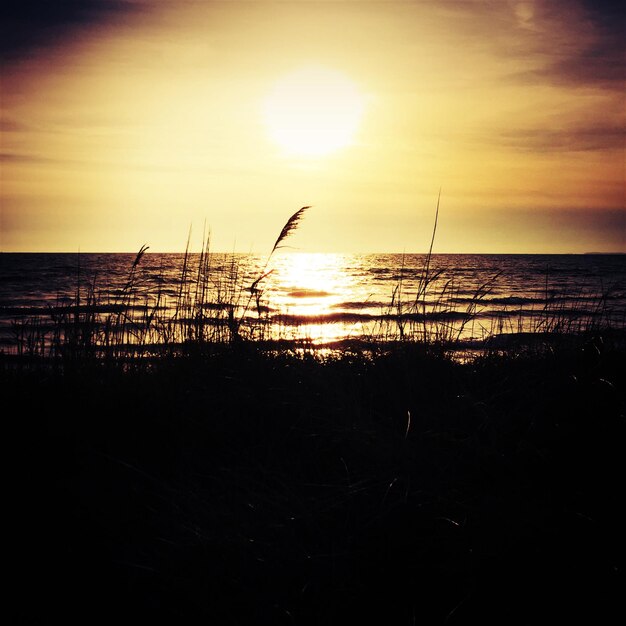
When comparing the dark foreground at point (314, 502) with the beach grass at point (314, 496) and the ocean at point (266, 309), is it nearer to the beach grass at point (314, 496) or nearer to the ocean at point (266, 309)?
the beach grass at point (314, 496)

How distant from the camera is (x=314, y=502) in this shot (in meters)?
2.92

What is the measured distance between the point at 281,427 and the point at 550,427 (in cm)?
182

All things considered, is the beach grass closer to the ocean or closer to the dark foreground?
the dark foreground

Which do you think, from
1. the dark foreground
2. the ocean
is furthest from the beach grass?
the ocean

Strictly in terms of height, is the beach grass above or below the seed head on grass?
below

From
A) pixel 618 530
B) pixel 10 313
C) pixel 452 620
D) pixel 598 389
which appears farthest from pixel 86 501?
pixel 10 313

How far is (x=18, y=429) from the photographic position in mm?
3678

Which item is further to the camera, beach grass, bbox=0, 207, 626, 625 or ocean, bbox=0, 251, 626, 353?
ocean, bbox=0, 251, 626, 353

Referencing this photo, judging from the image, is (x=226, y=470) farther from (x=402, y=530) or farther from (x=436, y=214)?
(x=436, y=214)

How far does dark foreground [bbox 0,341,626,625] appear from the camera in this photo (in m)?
2.28

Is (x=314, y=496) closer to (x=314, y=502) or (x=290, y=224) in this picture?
A: (x=314, y=502)

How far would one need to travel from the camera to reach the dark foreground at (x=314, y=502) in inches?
89.7

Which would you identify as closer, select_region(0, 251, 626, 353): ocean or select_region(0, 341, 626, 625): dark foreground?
select_region(0, 341, 626, 625): dark foreground

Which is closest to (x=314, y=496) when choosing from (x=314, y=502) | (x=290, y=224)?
(x=314, y=502)
